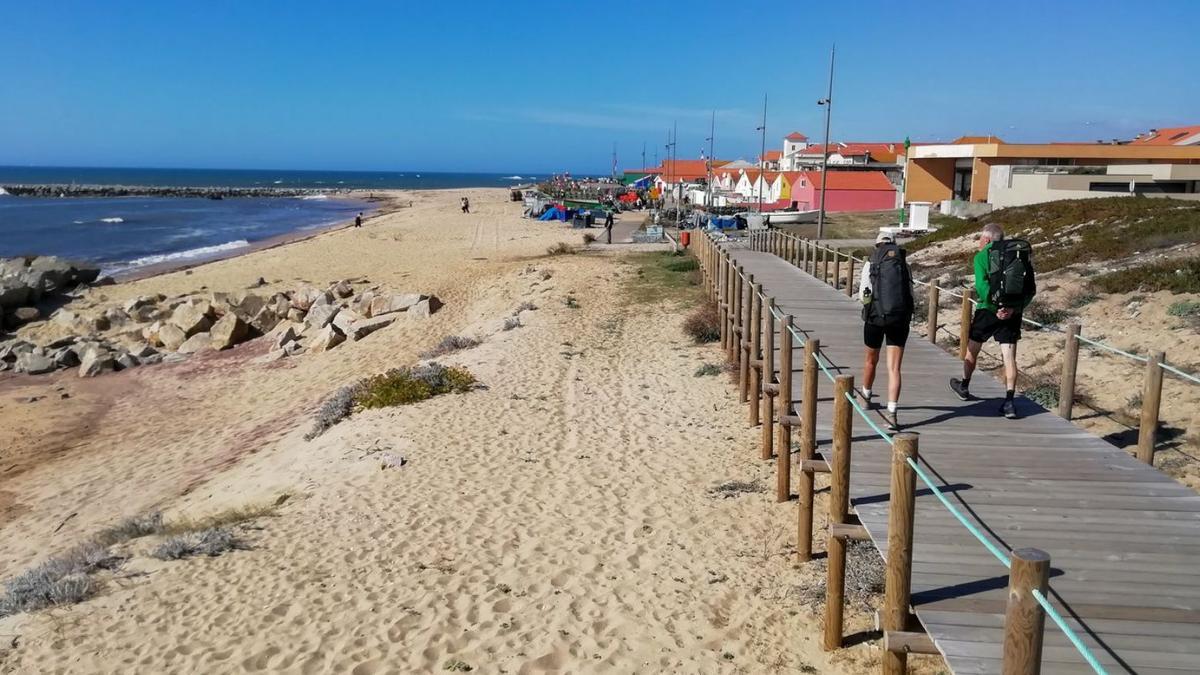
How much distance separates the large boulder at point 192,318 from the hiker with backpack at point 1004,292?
17.9m

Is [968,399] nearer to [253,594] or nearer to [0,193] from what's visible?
[253,594]

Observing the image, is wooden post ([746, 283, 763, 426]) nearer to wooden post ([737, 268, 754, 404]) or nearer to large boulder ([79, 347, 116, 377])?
wooden post ([737, 268, 754, 404])

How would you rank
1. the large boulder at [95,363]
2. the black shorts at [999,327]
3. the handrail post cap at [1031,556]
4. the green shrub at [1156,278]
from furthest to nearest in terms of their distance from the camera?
the large boulder at [95,363] < the green shrub at [1156,278] < the black shorts at [999,327] < the handrail post cap at [1031,556]

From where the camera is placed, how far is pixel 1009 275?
23.1 ft

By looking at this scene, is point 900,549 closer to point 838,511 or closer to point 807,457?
point 838,511

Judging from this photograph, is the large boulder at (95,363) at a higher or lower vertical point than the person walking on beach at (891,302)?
lower

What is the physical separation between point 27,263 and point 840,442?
32.1 meters

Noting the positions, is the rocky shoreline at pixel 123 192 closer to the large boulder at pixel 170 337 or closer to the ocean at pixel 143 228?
the ocean at pixel 143 228

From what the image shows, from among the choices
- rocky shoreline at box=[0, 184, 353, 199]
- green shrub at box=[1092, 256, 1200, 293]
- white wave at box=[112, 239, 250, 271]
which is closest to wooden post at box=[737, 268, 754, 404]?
green shrub at box=[1092, 256, 1200, 293]

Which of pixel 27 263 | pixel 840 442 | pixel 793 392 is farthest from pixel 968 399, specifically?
pixel 27 263

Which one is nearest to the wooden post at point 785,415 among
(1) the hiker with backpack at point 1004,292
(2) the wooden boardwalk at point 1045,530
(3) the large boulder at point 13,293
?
(2) the wooden boardwalk at point 1045,530

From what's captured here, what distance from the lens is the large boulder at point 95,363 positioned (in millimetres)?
17609

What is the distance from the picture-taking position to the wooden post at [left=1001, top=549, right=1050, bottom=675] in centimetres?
291

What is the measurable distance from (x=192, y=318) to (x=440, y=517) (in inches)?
592
